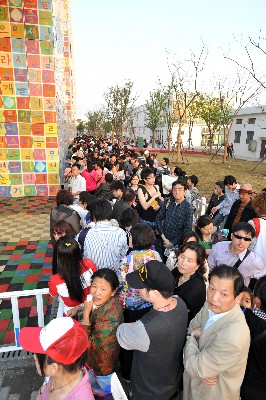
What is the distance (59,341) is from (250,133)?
31690mm

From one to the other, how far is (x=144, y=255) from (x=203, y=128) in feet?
178

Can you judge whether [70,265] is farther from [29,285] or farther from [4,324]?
[29,285]

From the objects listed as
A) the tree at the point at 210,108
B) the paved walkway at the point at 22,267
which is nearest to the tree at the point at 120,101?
the tree at the point at 210,108

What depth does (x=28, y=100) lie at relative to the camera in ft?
29.0

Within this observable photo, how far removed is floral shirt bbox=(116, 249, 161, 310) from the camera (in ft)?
7.97

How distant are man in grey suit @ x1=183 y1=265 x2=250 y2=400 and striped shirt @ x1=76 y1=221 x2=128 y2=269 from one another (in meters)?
1.29

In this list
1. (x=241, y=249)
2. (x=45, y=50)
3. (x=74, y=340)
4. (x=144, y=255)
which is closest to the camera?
(x=74, y=340)

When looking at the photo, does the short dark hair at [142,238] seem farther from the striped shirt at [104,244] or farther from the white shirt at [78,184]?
the white shirt at [78,184]

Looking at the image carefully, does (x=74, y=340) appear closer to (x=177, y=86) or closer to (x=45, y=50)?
(x=45, y=50)

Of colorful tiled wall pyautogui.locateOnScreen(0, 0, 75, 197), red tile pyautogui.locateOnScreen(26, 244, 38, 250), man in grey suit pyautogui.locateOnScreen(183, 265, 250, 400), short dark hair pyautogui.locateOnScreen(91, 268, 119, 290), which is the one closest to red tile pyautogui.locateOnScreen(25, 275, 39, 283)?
red tile pyautogui.locateOnScreen(26, 244, 38, 250)

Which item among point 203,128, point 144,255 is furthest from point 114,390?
point 203,128

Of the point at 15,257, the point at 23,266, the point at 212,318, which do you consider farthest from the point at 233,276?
the point at 15,257

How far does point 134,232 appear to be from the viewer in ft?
8.22

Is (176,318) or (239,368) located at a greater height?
(176,318)
